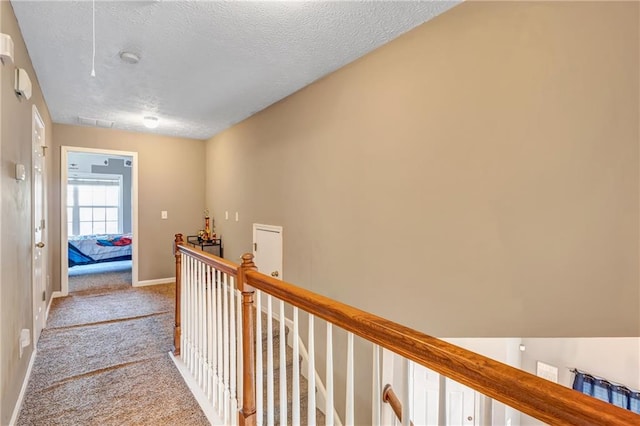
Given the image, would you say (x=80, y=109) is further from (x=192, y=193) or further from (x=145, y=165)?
(x=192, y=193)

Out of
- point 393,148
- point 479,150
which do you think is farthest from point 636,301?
point 393,148

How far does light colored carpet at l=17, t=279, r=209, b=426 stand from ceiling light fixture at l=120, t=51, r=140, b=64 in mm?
2445

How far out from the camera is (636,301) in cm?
126

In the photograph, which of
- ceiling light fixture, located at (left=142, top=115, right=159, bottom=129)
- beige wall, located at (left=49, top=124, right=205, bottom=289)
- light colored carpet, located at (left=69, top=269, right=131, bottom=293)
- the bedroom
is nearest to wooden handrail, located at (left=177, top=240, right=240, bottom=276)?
ceiling light fixture, located at (left=142, top=115, right=159, bottom=129)

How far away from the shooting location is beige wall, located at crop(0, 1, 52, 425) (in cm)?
169

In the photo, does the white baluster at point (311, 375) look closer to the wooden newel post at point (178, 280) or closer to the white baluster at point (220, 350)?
the white baluster at point (220, 350)

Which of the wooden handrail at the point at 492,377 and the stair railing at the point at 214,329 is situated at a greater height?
the wooden handrail at the point at 492,377

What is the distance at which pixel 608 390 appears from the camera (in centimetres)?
146

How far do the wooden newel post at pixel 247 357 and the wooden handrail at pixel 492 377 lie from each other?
744 millimetres

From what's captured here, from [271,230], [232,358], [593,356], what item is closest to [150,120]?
[271,230]

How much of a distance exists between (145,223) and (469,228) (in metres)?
4.85

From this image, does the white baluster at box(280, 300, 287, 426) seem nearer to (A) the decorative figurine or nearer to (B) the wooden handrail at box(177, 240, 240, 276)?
(B) the wooden handrail at box(177, 240, 240, 276)

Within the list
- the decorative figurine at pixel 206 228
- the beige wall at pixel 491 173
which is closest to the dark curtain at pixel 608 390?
the beige wall at pixel 491 173

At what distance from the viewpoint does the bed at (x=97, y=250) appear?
584 cm
